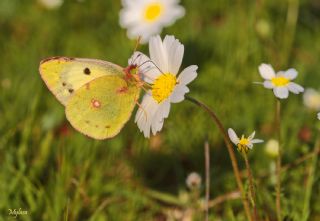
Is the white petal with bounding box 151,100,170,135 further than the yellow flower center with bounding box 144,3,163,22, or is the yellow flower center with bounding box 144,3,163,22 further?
the yellow flower center with bounding box 144,3,163,22

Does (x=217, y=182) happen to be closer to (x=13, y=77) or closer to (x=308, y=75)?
(x=308, y=75)

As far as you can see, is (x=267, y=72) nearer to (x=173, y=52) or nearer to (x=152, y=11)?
(x=173, y=52)

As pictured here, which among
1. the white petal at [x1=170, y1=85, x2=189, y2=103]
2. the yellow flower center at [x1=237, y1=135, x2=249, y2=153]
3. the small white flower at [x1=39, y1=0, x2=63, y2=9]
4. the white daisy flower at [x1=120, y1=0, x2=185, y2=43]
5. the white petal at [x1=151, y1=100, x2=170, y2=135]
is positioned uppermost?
the small white flower at [x1=39, y1=0, x2=63, y2=9]

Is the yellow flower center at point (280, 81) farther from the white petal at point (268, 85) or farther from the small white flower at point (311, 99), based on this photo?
the small white flower at point (311, 99)

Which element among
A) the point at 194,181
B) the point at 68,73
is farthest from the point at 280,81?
the point at 68,73

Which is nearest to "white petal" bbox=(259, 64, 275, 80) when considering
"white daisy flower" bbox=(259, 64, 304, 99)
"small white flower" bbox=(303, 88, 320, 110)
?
"white daisy flower" bbox=(259, 64, 304, 99)

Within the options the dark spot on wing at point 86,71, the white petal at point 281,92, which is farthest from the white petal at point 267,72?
the dark spot on wing at point 86,71

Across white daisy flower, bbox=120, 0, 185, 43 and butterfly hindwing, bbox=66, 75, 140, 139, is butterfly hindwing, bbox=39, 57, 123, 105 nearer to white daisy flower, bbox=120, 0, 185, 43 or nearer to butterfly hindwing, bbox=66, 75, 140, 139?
butterfly hindwing, bbox=66, 75, 140, 139

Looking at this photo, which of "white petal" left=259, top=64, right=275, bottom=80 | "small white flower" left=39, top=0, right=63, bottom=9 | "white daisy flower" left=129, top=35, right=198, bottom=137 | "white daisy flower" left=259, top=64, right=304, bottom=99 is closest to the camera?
"white daisy flower" left=129, top=35, right=198, bottom=137
